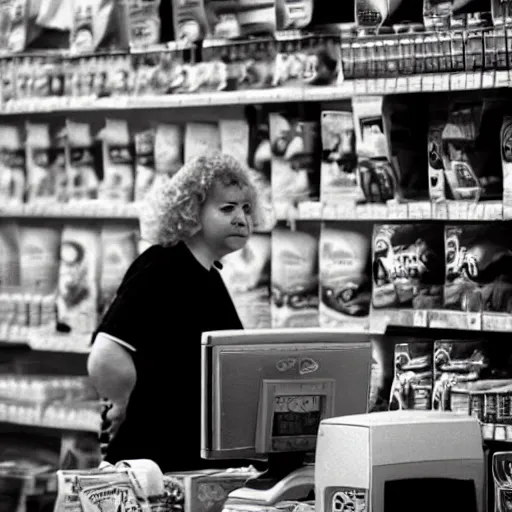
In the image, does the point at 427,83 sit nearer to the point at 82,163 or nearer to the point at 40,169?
the point at 82,163

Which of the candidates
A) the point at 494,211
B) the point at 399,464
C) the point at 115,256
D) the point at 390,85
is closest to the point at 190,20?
the point at 115,256

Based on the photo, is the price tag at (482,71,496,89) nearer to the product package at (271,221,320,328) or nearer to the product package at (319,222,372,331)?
the product package at (319,222,372,331)

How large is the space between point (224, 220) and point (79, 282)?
1740mm

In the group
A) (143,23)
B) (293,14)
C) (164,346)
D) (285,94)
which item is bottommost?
(164,346)

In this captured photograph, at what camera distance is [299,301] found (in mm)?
4953

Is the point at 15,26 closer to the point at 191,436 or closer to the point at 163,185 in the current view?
the point at 163,185

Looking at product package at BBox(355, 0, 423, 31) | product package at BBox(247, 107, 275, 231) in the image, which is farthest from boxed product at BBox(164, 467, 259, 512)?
product package at BBox(247, 107, 275, 231)

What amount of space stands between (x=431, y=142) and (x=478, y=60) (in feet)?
1.41

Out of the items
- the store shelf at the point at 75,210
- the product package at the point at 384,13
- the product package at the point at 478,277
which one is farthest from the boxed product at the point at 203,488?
the store shelf at the point at 75,210

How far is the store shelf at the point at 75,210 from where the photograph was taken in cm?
534

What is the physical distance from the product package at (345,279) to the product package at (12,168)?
168 cm

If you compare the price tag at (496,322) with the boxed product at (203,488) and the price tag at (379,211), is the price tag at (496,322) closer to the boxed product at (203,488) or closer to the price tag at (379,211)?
the price tag at (379,211)

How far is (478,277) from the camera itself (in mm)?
4336

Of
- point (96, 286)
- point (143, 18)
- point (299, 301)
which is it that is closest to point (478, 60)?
point (299, 301)
